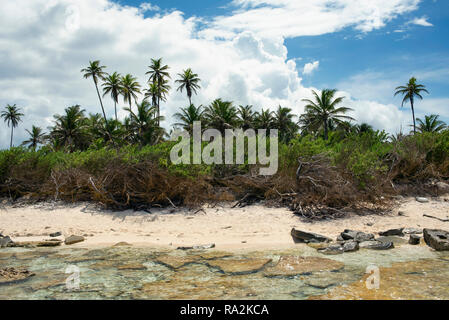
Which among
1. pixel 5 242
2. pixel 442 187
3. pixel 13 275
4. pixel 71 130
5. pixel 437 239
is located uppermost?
pixel 71 130

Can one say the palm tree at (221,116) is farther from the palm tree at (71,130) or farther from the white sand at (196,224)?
the white sand at (196,224)

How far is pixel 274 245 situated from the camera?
370 inches

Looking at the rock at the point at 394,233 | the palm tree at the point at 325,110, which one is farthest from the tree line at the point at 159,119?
the rock at the point at 394,233

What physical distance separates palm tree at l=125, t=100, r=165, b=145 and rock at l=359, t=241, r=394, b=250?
28.1 metres

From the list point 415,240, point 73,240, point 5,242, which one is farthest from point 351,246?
point 5,242

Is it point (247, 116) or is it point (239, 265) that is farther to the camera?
point (247, 116)

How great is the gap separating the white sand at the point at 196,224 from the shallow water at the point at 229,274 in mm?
1468

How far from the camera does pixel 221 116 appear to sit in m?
32.8

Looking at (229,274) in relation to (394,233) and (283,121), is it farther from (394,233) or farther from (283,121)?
(283,121)

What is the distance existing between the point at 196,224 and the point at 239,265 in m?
4.93

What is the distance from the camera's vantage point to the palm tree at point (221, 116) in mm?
32625

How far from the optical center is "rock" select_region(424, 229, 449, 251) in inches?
328

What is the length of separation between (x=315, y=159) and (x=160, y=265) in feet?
27.7
